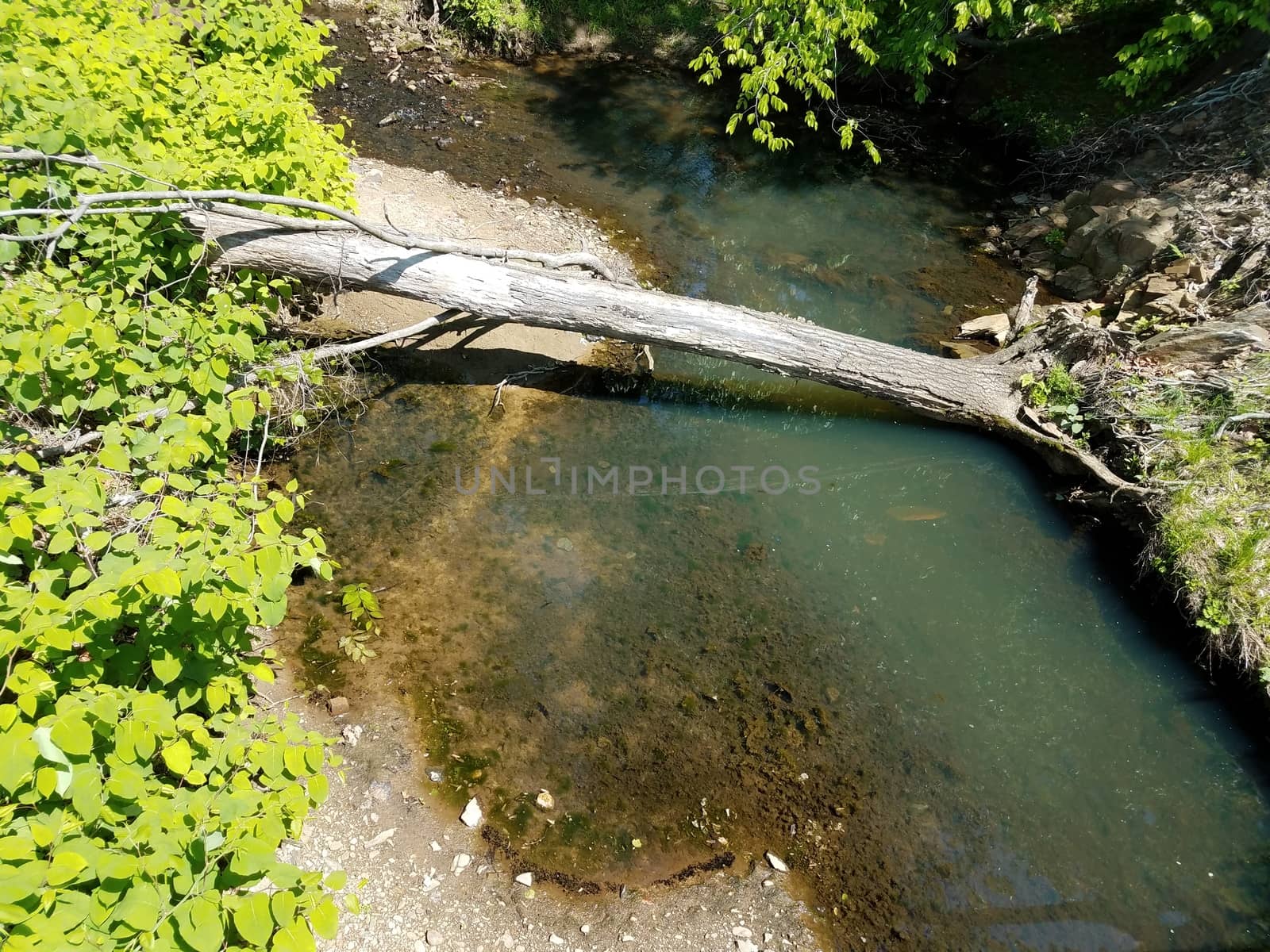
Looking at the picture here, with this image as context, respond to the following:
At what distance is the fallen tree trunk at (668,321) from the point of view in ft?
18.1

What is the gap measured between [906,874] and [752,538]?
2369 mm

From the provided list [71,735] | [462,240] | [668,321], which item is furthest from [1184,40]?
[71,735]

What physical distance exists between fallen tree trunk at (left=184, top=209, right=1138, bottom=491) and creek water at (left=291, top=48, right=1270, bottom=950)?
1.19ft

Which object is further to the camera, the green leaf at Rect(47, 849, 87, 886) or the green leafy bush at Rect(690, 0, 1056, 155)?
the green leafy bush at Rect(690, 0, 1056, 155)

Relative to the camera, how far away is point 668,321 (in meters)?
5.90

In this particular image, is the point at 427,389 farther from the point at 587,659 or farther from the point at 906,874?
the point at 906,874

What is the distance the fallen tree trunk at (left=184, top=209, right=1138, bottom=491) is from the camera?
5.51m

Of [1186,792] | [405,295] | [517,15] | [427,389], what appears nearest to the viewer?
[1186,792]

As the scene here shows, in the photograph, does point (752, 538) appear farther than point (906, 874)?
Yes

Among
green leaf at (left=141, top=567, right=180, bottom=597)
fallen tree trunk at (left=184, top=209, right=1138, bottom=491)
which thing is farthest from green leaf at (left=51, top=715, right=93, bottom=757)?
fallen tree trunk at (left=184, top=209, right=1138, bottom=491)

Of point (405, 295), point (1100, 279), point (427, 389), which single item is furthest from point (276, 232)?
point (1100, 279)

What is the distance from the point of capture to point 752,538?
17.7 feet

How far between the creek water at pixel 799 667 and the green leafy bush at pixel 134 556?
3.11 feet

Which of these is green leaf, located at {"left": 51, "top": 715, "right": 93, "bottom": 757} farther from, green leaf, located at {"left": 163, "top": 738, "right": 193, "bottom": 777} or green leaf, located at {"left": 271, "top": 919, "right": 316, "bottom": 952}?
green leaf, located at {"left": 271, "top": 919, "right": 316, "bottom": 952}
